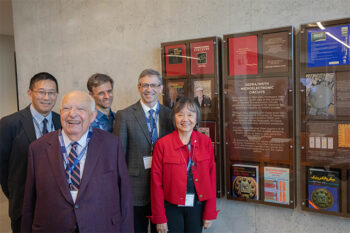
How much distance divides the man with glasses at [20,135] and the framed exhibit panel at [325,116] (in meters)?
2.07

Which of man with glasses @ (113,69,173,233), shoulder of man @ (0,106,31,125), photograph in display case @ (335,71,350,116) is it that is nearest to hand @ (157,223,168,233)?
man with glasses @ (113,69,173,233)

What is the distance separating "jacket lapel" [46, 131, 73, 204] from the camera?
1.47 metres

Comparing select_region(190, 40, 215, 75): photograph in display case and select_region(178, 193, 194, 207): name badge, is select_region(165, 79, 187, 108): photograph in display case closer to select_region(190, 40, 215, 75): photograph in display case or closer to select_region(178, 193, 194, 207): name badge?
select_region(190, 40, 215, 75): photograph in display case

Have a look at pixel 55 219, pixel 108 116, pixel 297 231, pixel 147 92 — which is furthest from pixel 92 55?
pixel 297 231

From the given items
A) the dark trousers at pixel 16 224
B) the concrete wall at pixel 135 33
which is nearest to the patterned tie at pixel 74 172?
the dark trousers at pixel 16 224

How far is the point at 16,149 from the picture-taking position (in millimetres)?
2113

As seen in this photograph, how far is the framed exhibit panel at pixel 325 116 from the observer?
80.4 inches

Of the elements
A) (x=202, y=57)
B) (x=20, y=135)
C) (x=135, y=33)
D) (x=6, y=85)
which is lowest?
(x=20, y=135)

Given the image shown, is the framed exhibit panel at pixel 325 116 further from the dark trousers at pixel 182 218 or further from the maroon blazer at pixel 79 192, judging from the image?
the maroon blazer at pixel 79 192

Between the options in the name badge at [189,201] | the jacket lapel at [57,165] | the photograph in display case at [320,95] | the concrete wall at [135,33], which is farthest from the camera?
the concrete wall at [135,33]

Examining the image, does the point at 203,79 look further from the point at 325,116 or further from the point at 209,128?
the point at 325,116

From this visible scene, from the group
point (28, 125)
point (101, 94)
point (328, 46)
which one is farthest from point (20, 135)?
point (328, 46)

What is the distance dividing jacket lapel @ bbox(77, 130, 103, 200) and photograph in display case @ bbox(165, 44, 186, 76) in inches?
50.3

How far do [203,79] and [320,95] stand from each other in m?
0.99
